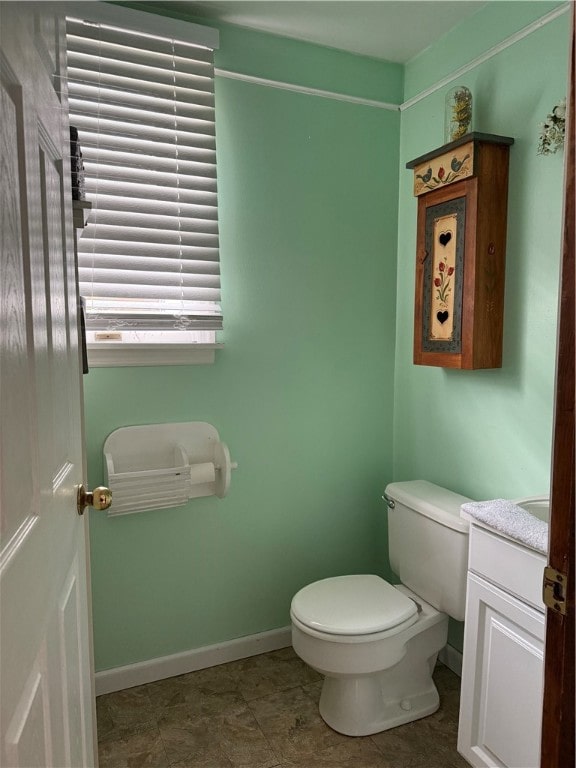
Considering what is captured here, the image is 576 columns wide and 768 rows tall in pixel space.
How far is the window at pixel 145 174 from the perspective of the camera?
1897mm

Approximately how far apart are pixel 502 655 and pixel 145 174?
192cm

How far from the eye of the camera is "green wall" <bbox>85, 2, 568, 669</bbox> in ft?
6.28

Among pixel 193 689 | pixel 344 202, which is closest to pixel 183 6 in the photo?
pixel 344 202

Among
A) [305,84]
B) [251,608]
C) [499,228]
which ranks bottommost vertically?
[251,608]

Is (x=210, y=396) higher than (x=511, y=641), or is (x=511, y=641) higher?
(x=210, y=396)

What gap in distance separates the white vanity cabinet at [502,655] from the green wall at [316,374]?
435mm

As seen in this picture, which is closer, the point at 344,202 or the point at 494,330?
the point at 494,330

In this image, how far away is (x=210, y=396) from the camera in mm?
2176

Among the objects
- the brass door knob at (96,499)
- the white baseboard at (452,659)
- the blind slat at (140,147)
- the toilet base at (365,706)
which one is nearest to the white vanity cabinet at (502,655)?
the toilet base at (365,706)

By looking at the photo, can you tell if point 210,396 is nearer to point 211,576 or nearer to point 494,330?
point 211,576

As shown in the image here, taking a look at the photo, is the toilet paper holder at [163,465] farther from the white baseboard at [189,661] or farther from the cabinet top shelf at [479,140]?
the cabinet top shelf at [479,140]

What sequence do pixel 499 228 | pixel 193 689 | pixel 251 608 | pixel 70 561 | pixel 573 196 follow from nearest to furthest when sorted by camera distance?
1. pixel 573 196
2. pixel 70 561
3. pixel 499 228
4. pixel 193 689
5. pixel 251 608

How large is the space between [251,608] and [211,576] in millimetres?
243

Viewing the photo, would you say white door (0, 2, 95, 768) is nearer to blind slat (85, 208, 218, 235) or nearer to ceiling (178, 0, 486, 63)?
blind slat (85, 208, 218, 235)
